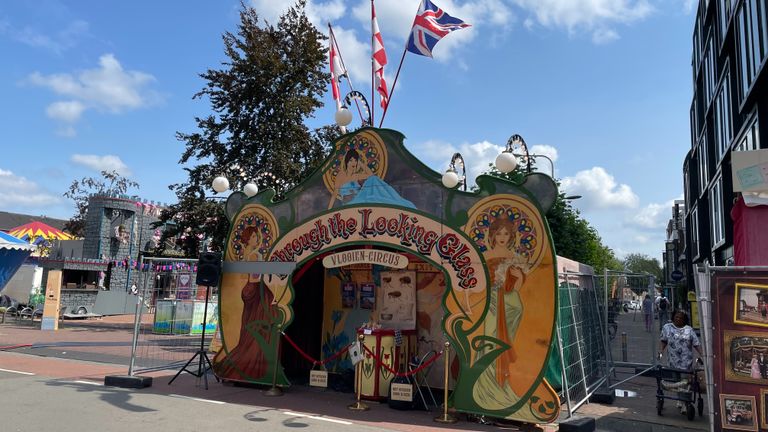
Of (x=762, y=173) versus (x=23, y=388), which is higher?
(x=762, y=173)

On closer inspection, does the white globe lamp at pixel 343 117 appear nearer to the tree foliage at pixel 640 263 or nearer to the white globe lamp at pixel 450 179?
the white globe lamp at pixel 450 179

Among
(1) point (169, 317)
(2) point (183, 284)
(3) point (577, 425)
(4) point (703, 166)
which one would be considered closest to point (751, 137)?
(3) point (577, 425)

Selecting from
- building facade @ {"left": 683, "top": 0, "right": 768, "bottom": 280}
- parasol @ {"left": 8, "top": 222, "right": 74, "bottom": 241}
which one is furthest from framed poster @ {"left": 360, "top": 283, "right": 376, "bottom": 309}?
parasol @ {"left": 8, "top": 222, "right": 74, "bottom": 241}

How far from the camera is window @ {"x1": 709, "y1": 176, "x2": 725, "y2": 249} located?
23.5m

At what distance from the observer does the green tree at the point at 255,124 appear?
79.9 ft

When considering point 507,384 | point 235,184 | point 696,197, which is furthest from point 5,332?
point 696,197

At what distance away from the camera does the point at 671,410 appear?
963 cm

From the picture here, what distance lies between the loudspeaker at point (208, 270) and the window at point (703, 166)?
29005mm

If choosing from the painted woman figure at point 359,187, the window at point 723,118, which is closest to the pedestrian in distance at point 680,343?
the painted woman figure at point 359,187

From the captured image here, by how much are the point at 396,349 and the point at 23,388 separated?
7.16 m

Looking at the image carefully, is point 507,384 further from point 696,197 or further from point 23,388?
point 696,197

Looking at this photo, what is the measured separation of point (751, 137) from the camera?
57.6ft

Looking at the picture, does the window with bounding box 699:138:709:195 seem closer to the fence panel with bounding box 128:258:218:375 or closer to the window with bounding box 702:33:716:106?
the window with bounding box 702:33:716:106

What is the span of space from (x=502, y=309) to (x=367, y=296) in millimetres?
3906
